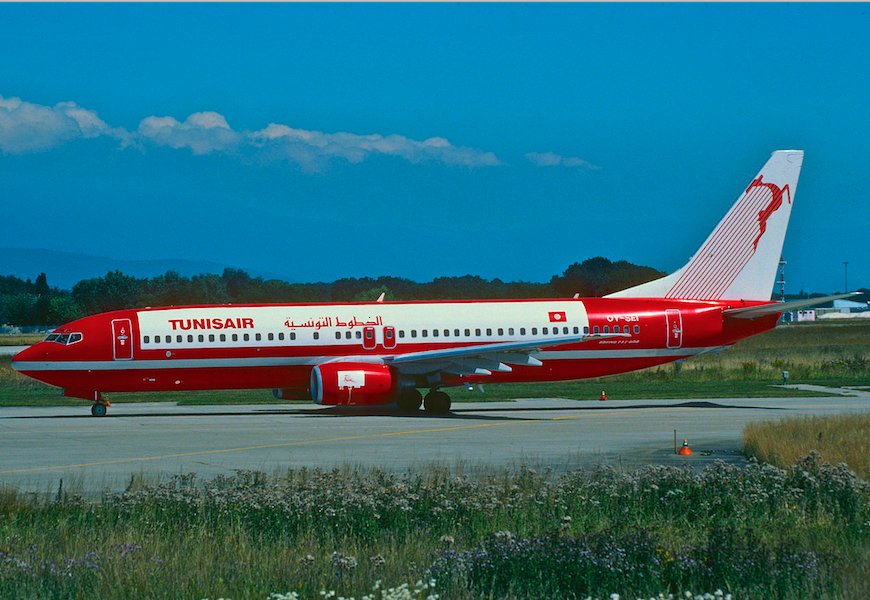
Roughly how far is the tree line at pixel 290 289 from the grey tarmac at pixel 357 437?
9095 cm

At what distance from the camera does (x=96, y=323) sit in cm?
3409

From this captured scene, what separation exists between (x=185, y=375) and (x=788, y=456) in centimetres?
2187

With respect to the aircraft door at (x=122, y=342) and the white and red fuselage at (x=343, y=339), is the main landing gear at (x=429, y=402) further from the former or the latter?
the aircraft door at (x=122, y=342)

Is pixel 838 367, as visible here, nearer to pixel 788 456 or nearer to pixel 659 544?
pixel 788 456

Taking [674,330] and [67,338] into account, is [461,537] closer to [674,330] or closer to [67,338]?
[67,338]

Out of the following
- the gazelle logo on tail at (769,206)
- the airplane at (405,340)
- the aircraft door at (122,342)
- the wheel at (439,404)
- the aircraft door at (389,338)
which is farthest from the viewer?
the gazelle logo on tail at (769,206)

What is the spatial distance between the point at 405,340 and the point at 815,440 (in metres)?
17.1

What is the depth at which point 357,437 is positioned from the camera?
84.7 ft

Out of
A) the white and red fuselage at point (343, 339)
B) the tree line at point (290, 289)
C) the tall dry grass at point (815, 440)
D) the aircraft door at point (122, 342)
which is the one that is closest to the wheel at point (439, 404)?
the white and red fuselage at point (343, 339)

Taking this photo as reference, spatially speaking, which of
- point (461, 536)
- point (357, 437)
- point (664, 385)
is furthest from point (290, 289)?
point (461, 536)

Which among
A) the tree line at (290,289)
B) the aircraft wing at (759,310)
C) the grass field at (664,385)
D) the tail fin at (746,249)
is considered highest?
A: the tree line at (290,289)

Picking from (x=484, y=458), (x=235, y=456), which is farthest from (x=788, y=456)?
(x=235, y=456)

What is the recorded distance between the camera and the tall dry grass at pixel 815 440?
1823cm

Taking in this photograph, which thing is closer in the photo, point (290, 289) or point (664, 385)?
point (664, 385)
